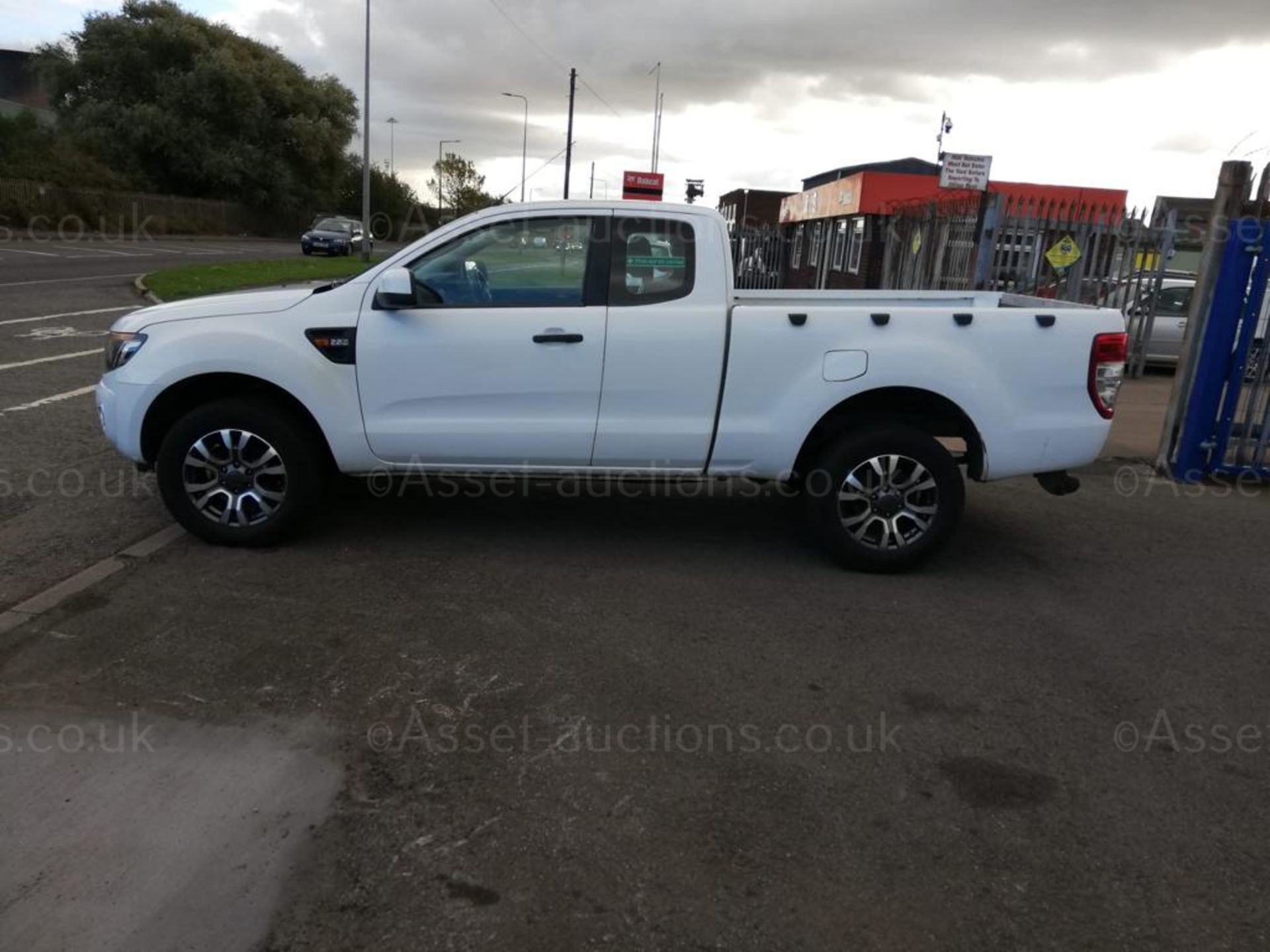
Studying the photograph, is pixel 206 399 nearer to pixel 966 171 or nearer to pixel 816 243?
pixel 966 171

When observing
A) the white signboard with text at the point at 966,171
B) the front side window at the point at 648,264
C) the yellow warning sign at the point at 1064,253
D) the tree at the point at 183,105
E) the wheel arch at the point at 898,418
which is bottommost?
the wheel arch at the point at 898,418

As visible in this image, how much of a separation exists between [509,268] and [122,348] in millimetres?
2109

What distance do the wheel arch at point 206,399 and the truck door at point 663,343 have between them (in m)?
1.60

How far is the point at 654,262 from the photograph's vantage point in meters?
5.26

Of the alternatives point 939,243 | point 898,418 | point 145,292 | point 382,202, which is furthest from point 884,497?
point 382,202

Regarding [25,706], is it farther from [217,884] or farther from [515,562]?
[515,562]

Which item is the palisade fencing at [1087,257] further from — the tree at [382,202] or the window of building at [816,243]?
the tree at [382,202]

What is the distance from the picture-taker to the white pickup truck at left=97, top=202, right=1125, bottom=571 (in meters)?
5.13

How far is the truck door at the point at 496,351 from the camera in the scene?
5.14 metres

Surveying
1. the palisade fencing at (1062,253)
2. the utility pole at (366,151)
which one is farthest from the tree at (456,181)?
the palisade fencing at (1062,253)

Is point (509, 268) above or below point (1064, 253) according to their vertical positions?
below

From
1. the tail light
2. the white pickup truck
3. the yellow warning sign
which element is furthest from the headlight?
the yellow warning sign

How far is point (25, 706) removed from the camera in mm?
3650

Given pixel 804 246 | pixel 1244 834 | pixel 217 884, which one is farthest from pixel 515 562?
pixel 804 246
